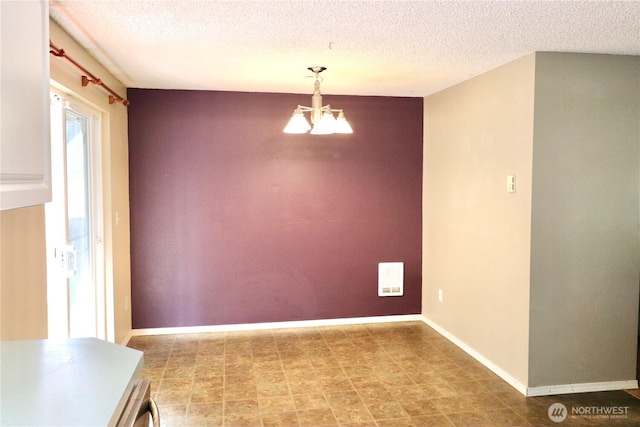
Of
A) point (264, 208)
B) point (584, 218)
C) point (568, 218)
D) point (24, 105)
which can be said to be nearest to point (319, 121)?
point (264, 208)

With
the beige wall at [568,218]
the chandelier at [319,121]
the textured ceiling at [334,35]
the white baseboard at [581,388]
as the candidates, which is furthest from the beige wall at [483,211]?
the chandelier at [319,121]

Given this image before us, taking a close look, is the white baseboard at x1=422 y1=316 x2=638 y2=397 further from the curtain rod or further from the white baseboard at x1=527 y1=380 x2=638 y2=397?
the curtain rod

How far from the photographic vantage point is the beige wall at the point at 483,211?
10.5 ft

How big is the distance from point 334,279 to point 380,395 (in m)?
1.67

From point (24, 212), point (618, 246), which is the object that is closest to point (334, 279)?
point (618, 246)

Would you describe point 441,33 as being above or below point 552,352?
above

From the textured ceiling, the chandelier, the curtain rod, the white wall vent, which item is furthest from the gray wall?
the curtain rod

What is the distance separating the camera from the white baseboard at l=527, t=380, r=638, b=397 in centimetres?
315

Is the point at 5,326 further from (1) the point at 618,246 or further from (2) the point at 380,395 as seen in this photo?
(1) the point at 618,246

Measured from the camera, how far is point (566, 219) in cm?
313

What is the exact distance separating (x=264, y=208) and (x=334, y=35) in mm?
2172

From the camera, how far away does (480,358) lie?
12.3 feet

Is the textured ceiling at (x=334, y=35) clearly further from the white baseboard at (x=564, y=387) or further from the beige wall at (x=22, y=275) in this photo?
the white baseboard at (x=564, y=387)

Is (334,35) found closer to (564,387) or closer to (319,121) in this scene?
(319,121)
